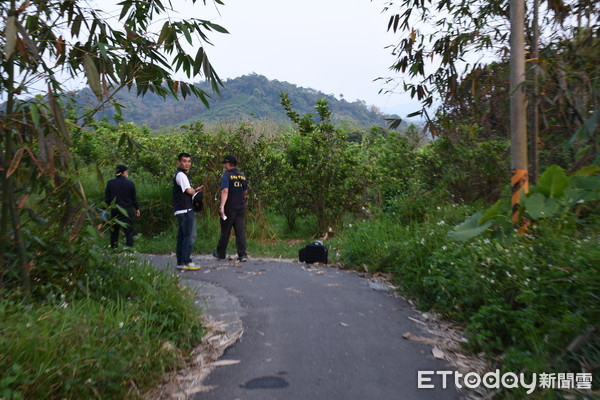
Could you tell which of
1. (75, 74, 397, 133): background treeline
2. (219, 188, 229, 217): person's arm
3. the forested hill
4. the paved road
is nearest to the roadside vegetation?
the paved road

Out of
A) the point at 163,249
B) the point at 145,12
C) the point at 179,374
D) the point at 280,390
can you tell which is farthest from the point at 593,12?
the point at 163,249

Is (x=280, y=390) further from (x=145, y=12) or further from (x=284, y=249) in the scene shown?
(x=284, y=249)

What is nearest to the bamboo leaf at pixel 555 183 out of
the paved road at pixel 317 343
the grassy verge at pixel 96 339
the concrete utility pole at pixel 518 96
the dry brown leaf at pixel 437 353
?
the paved road at pixel 317 343

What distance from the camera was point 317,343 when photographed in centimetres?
473

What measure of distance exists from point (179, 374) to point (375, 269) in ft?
15.9

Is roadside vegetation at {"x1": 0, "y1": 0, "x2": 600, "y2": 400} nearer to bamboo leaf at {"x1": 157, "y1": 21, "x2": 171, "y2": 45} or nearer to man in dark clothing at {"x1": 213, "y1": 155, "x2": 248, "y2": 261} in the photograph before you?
bamboo leaf at {"x1": 157, "y1": 21, "x2": 171, "y2": 45}

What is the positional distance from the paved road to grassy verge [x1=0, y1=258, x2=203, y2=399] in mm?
Result: 517

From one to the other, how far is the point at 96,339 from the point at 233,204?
6.48 m

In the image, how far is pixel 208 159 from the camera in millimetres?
13641

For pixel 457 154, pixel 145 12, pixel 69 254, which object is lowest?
pixel 69 254

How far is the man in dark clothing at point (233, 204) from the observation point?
9984mm
